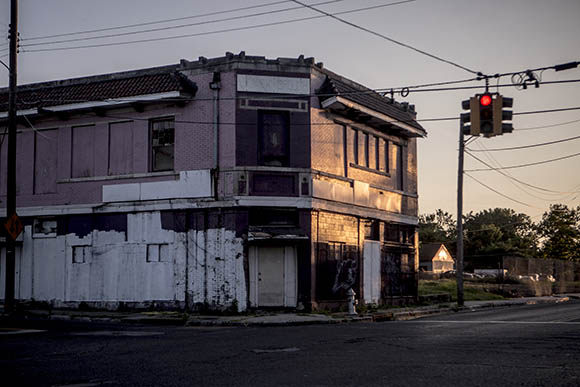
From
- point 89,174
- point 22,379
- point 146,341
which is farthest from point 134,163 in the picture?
point 22,379

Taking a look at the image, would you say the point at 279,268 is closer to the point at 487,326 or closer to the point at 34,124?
the point at 487,326

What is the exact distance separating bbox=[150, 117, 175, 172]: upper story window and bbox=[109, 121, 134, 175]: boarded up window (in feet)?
2.77

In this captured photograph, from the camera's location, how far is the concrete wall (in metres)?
23.0

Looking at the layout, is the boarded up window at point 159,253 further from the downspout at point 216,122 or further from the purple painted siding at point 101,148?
the purple painted siding at point 101,148

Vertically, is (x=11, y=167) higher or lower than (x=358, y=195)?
higher

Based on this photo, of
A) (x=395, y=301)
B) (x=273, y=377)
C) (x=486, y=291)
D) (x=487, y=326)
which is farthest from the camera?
(x=486, y=291)

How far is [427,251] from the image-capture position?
289ft

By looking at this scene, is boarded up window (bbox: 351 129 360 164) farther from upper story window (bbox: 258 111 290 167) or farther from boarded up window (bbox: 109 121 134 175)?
boarded up window (bbox: 109 121 134 175)

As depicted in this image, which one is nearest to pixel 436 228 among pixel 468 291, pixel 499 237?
pixel 499 237

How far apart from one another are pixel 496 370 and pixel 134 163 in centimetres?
1783

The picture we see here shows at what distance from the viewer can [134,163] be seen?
24.6 metres

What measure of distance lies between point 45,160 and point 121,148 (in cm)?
358

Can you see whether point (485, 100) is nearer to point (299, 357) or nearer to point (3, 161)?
point (299, 357)

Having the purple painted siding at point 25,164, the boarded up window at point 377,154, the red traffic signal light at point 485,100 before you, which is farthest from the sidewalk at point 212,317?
the red traffic signal light at point 485,100
